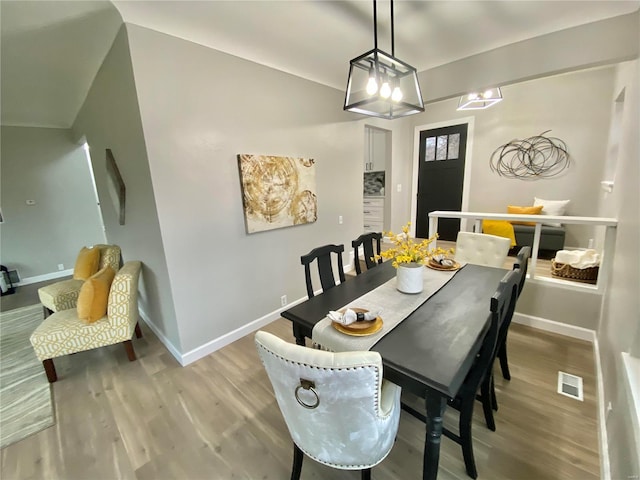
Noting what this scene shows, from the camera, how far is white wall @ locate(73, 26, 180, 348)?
201 cm

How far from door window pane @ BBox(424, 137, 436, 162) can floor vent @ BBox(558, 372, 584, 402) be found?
4.40 m

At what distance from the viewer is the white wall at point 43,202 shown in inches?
167

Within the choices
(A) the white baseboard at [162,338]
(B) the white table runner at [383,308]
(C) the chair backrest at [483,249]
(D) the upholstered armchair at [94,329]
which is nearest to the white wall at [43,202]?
(A) the white baseboard at [162,338]

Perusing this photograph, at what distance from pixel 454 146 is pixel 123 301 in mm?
5718

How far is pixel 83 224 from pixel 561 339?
7.15 metres

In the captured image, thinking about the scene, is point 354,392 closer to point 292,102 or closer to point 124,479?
point 124,479

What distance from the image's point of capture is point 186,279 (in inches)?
88.8

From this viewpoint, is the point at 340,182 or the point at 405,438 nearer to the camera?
the point at 405,438

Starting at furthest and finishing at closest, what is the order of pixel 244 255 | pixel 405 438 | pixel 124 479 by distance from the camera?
pixel 244 255 → pixel 405 438 → pixel 124 479

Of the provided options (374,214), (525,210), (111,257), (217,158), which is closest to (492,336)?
(217,158)

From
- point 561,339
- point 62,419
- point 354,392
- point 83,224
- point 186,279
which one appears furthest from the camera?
point 83,224

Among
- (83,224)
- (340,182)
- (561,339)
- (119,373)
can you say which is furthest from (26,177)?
(561,339)

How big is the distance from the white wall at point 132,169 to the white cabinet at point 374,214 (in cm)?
433

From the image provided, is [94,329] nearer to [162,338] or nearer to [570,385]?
[162,338]
